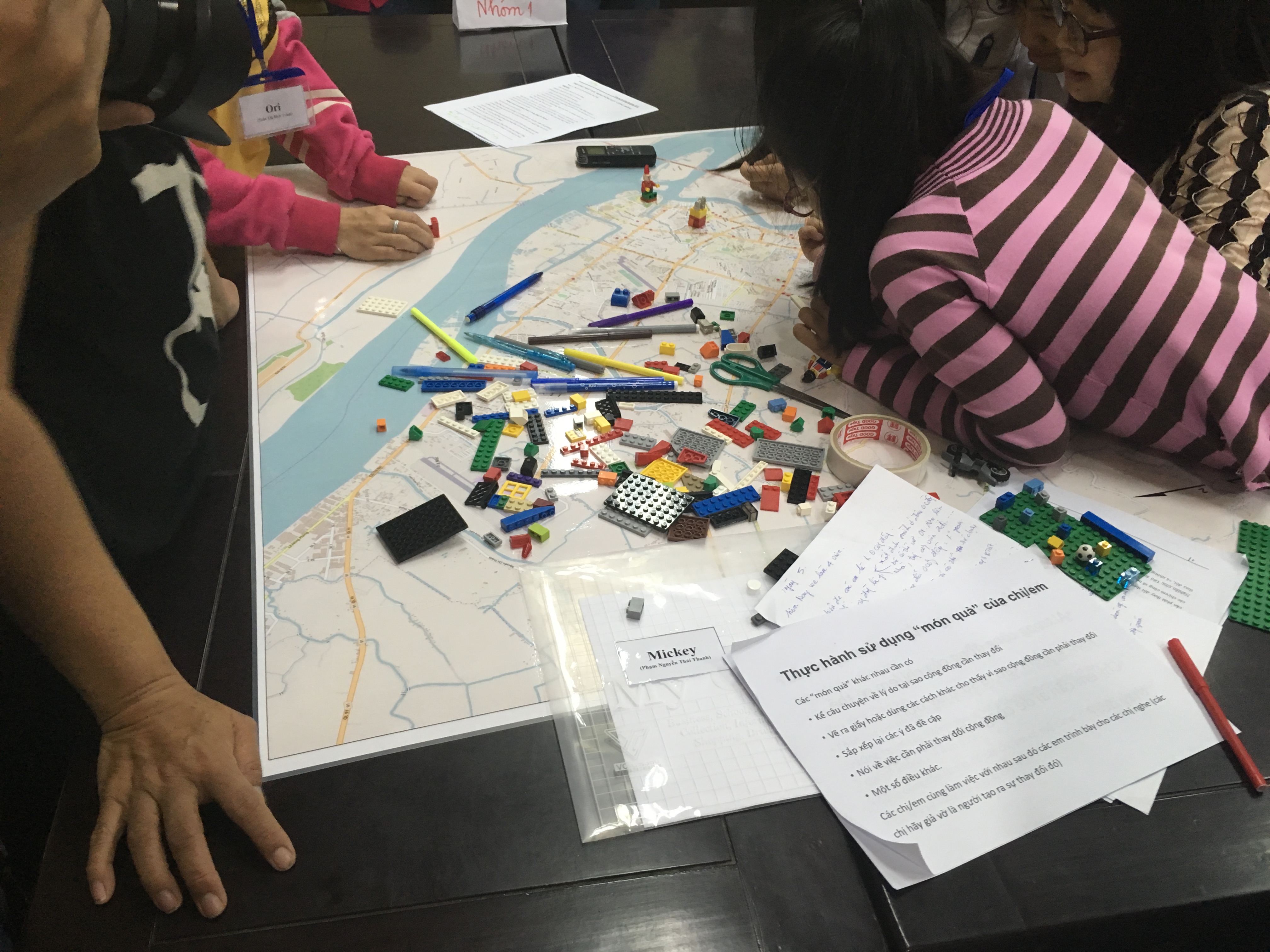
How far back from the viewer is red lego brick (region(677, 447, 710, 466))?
827mm

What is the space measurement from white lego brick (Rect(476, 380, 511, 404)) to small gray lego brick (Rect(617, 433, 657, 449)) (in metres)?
0.15

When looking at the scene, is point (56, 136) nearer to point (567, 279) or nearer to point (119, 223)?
point (119, 223)

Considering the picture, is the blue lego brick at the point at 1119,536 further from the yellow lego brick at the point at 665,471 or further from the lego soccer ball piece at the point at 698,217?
the lego soccer ball piece at the point at 698,217

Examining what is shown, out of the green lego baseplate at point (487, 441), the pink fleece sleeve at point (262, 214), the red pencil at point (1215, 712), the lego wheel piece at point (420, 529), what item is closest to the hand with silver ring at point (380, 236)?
the pink fleece sleeve at point (262, 214)

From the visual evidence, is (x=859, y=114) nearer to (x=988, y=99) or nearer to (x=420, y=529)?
(x=988, y=99)

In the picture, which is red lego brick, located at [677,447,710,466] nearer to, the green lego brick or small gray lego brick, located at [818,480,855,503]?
small gray lego brick, located at [818,480,855,503]

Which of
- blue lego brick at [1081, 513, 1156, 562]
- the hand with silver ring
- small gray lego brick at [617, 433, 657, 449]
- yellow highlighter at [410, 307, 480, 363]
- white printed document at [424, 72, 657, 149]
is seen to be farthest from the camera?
white printed document at [424, 72, 657, 149]

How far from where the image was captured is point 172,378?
0.79 m

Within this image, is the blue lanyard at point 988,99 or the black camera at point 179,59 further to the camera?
the blue lanyard at point 988,99

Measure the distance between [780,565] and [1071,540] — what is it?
0.92 feet

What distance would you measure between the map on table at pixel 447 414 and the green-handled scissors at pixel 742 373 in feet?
0.05

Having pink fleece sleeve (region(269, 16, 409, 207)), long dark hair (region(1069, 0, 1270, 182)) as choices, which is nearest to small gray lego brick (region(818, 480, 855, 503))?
long dark hair (region(1069, 0, 1270, 182))

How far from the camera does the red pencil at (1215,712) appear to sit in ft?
1.96

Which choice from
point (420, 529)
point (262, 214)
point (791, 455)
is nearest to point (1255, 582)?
point (791, 455)
